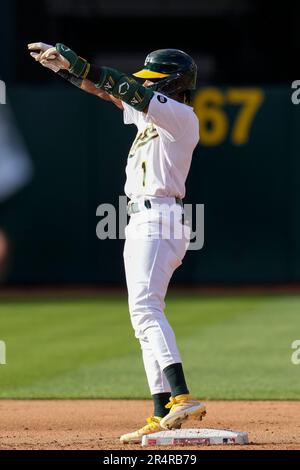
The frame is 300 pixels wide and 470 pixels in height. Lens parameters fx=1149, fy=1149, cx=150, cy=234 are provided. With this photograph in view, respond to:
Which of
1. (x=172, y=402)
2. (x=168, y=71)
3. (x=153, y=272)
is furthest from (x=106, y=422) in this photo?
(x=168, y=71)

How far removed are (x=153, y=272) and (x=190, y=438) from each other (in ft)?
2.87

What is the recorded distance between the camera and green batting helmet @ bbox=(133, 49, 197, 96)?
616 centimetres

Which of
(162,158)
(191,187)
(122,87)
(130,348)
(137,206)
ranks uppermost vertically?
(191,187)

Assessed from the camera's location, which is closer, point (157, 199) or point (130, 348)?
point (157, 199)

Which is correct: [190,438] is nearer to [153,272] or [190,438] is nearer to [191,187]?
[153,272]

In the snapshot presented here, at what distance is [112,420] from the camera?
7078 mm

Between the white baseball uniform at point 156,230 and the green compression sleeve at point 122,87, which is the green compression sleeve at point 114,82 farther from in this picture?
the white baseball uniform at point 156,230

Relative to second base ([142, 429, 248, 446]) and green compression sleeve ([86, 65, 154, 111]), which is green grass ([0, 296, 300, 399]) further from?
green compression sleeve ([86, 65, 154, 111])

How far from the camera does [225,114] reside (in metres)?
17.7

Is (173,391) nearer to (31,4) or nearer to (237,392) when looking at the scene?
(237,392)

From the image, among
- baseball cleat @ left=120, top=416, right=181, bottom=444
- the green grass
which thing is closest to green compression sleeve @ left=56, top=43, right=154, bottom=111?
baseball cleat @ left=120, top=416, right=181, bottom=444

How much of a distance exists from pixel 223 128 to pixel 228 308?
3.82 meters

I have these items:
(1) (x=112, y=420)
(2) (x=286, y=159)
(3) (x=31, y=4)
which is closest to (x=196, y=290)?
(2) (x=286, y=159)

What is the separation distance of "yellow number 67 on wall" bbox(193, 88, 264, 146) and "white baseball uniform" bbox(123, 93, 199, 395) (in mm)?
11521
